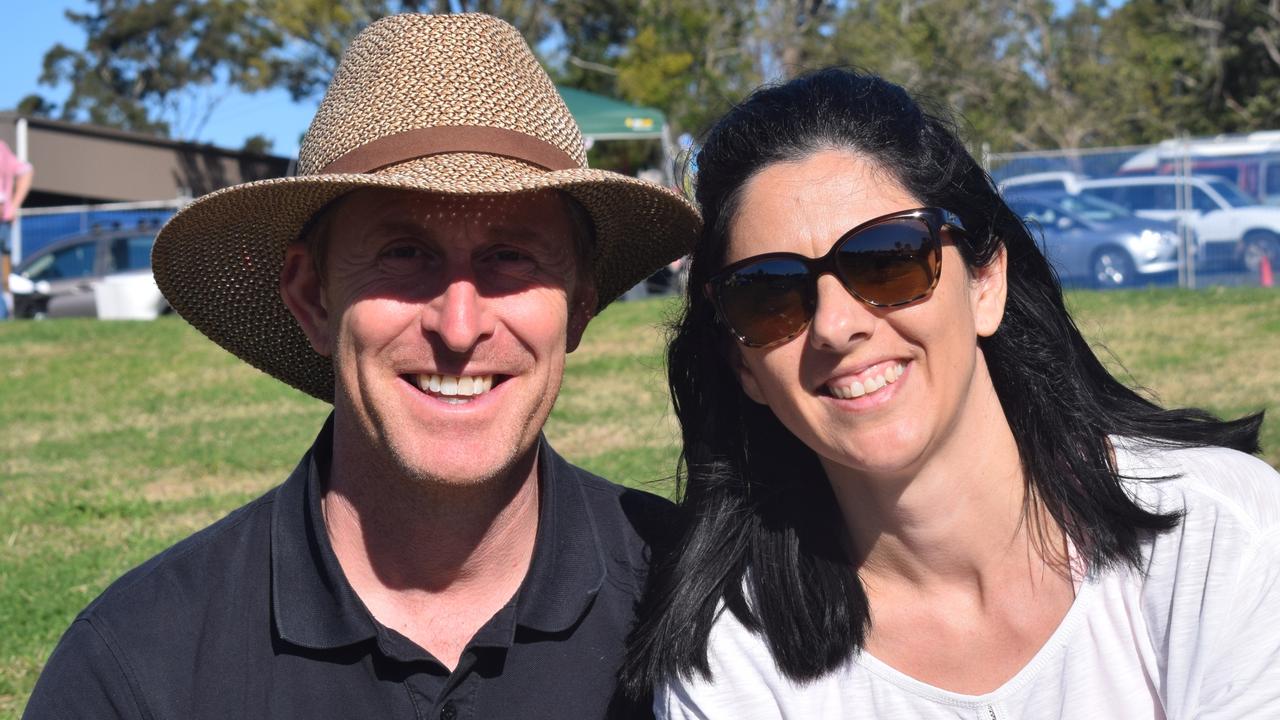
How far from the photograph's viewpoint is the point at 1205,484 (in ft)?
9.12

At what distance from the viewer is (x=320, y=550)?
2834 millimetres

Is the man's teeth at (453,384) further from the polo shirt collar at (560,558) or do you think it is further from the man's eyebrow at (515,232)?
the polo shirt collar at (560,558)

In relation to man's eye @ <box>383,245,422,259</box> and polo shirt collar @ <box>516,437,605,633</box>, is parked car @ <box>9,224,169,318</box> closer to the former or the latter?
polo shirt collar @ <box>516,437,605,633</box>

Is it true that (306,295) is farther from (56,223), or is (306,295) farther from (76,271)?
(56,223)

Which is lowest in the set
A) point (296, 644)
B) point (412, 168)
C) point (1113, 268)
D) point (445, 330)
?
point (1113, 268)

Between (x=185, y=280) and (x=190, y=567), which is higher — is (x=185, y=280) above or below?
above

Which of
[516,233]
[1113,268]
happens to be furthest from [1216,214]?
[516,233]

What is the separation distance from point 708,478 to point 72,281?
17.7m

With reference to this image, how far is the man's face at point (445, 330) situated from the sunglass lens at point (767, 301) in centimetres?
36

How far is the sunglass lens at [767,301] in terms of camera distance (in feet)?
9.12

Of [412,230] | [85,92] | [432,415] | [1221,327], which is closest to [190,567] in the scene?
[432,415]

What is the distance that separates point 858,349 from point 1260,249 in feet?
44.5

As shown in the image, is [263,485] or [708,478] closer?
[708,478]

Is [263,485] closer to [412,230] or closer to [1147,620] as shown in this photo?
[412,230]
